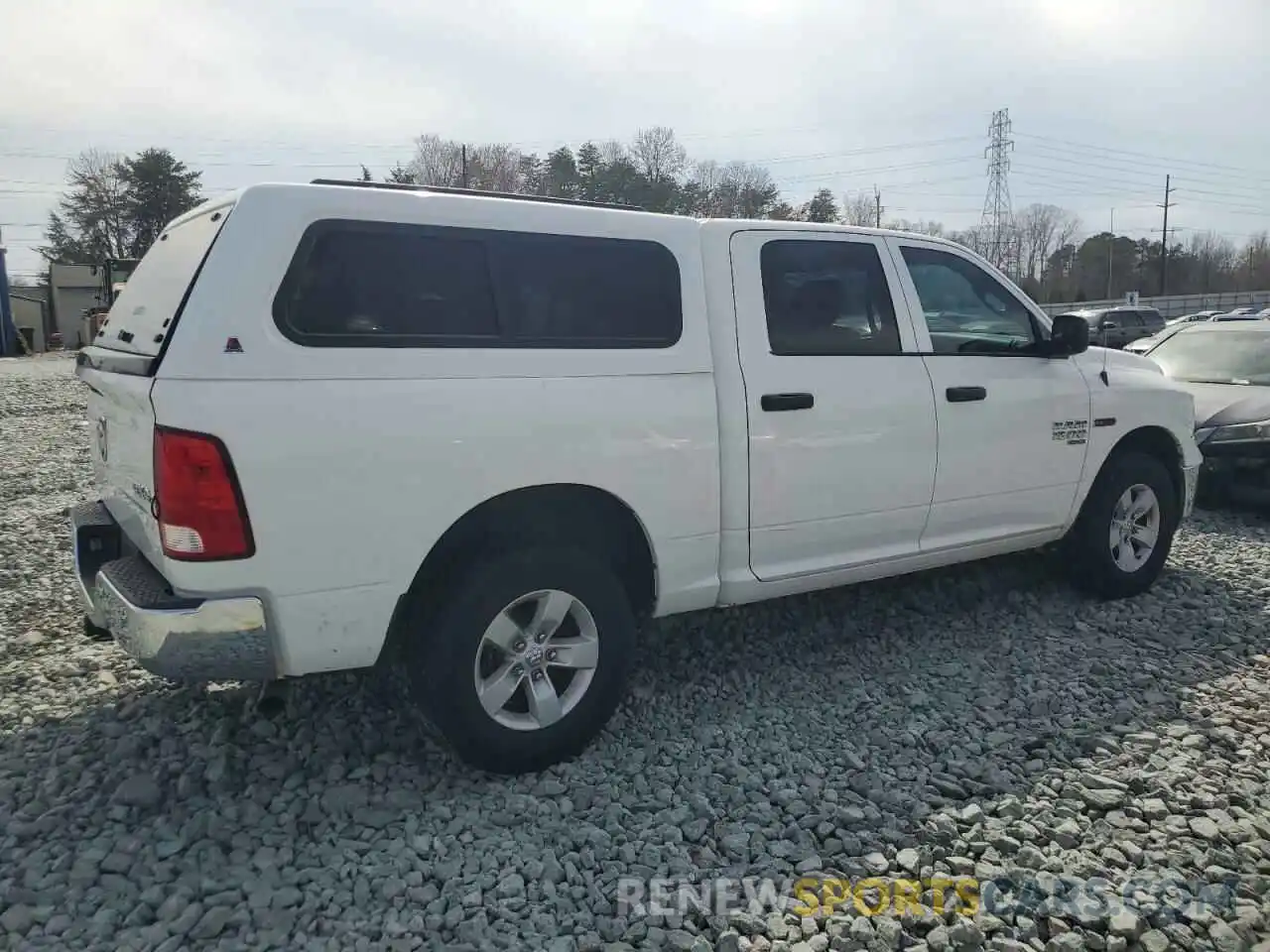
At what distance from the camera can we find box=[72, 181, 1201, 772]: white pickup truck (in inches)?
110

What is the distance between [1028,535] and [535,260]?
3.04 metres

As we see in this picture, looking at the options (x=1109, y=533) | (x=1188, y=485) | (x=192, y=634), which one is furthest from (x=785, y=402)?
(x=1188, y=485)

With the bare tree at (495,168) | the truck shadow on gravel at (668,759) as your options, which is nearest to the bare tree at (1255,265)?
the bare tree at (495,168)

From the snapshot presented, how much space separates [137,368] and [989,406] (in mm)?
3653

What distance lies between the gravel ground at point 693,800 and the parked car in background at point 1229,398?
3129mm

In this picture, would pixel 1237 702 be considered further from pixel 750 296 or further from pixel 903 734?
pixel 750 296

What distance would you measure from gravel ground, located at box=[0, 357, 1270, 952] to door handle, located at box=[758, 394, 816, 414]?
4.25ft

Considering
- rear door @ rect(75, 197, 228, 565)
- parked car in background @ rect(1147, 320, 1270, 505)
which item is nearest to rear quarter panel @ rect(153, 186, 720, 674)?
rear door @ rect(75, 197, 228, 565)

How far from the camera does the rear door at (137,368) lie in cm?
289

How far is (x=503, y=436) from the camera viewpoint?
123 inches

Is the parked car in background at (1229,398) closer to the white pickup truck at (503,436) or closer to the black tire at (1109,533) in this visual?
the black tire at (1109,533)

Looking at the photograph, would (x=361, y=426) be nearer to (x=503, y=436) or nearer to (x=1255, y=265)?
(x=503, y=436)

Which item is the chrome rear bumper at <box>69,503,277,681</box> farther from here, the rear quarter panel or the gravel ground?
the gravel ground

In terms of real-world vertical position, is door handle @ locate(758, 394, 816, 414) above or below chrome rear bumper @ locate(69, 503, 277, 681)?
above
